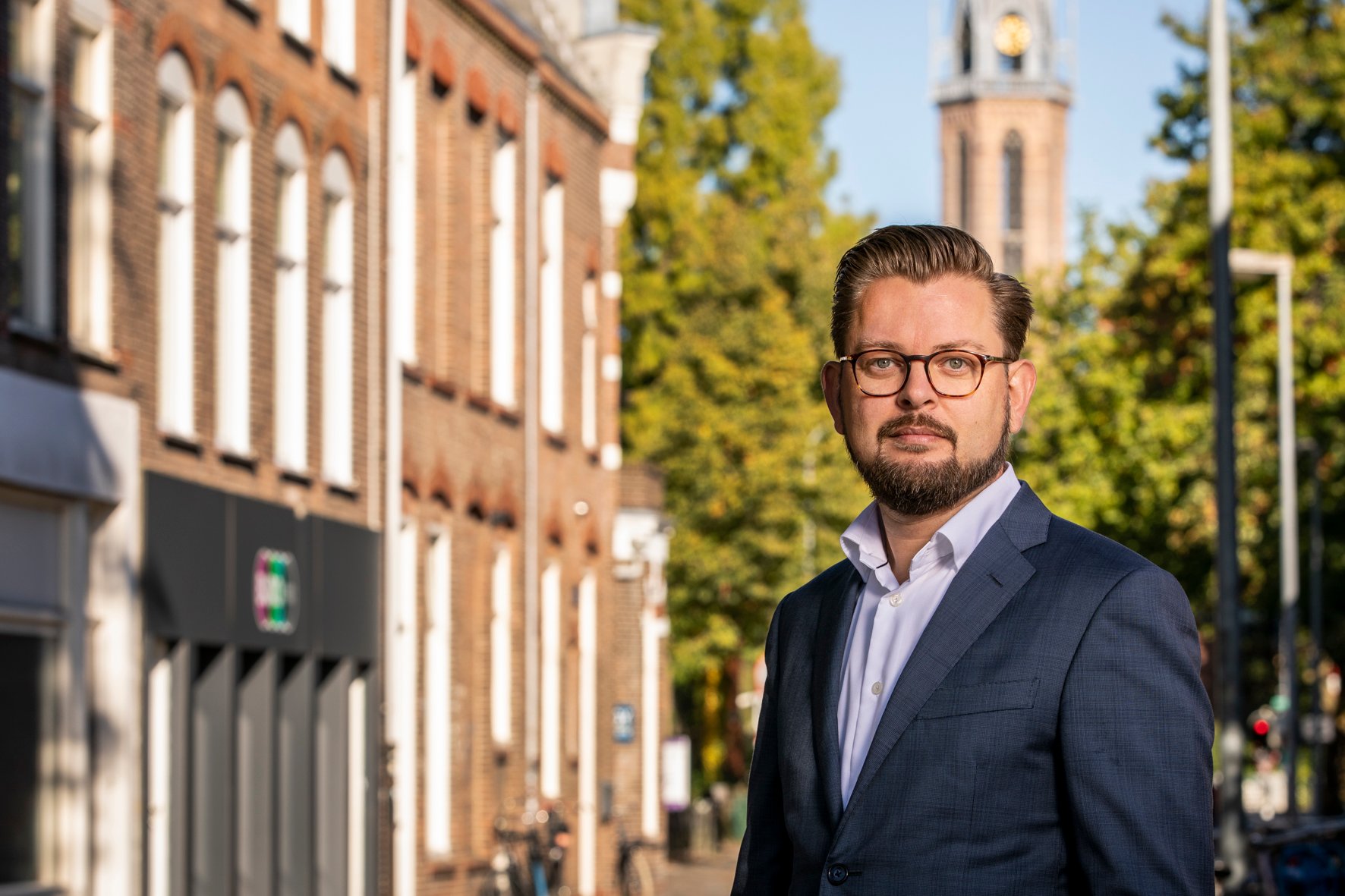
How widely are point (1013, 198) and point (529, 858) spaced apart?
124 metres

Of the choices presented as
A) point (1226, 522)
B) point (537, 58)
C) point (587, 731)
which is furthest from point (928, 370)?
point (587, 731)

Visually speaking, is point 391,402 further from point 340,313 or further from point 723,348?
point 723,348

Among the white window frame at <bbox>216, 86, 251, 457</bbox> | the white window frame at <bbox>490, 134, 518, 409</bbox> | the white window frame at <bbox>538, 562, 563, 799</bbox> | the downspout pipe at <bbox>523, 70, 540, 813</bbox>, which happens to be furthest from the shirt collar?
the white window frame at <bbox>538, 562, 563, 799</bbox>

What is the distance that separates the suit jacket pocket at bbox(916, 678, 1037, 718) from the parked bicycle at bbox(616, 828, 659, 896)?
91.7ft

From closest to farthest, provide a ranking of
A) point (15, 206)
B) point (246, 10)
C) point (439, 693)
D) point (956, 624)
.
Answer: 1. point (956, 624)
2. point (15, 206)
3. point (246, 10)
4. point (439, 693)

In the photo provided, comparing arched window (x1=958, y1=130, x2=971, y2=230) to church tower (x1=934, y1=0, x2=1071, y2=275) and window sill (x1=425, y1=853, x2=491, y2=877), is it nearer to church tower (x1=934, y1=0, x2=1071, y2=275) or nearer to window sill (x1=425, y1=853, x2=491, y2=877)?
church tower (x1=934, y1=0, x2=1071, y2=275)

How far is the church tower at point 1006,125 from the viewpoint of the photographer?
14750 cm

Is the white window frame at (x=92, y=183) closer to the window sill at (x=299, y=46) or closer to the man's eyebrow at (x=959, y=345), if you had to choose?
the window sill at (x=299, y=46)

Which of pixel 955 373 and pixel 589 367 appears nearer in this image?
pixel 955 373

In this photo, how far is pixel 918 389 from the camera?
380cm

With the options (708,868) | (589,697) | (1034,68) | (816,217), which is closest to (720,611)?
(708,868)

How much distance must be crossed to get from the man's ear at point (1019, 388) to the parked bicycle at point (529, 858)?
A: 22617mm

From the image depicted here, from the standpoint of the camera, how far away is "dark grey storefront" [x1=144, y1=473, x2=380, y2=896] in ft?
59.1

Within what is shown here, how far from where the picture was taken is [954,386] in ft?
12.5
